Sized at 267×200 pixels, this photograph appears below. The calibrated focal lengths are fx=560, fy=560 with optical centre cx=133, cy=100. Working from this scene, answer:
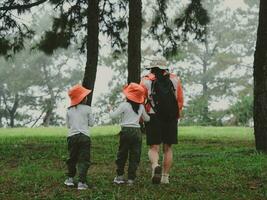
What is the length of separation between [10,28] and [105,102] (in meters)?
36.5

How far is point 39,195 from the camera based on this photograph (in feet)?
21.9

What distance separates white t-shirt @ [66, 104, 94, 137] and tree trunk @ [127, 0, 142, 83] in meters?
9.65

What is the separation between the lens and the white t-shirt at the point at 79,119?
7.20m

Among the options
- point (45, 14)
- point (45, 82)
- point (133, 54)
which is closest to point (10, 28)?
point (133, 54)

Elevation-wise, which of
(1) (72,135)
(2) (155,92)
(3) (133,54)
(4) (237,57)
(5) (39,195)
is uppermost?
(4) (237,57)

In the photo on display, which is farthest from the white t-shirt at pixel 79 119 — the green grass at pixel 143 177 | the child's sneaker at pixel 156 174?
Answer: the child's sneaker at pixel 156 174

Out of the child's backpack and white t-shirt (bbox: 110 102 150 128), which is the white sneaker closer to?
white t-shirt (bbox: 110 102 150 128)

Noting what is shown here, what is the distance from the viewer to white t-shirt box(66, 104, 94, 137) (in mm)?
7195

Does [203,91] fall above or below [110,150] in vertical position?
above

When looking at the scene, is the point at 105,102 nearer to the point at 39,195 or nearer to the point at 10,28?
the point at 10,28

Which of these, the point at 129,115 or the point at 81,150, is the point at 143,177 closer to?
the point at 129,115

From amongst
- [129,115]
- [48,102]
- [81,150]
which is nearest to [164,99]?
[129,115]

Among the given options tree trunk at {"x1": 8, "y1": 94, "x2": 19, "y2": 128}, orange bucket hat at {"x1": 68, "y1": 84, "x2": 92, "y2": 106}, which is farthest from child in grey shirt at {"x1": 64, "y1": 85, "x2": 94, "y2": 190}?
tree trunk at {"x1": 8, "y1": 94, "x2": 19, "y2": 128}

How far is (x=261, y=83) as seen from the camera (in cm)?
1131
